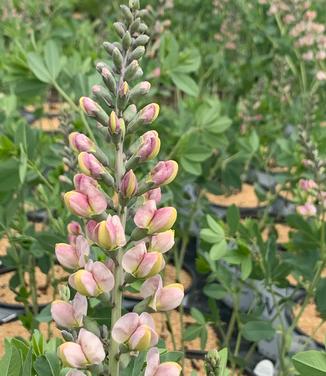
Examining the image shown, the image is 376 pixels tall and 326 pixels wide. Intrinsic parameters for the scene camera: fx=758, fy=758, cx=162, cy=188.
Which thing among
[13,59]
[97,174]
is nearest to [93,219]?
[97,174]

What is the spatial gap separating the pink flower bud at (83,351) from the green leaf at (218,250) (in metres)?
0.88

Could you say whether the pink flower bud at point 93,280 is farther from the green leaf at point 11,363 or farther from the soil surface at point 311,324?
the soil surface at point 311,324

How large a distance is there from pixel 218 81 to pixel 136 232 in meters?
3.34

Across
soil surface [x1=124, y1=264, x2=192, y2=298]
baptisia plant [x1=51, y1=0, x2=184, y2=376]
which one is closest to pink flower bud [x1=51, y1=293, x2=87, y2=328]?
baptisia plant [x1=51, y1=0, x2=184, y2=376]

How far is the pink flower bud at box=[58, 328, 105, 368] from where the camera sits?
0.70 metres

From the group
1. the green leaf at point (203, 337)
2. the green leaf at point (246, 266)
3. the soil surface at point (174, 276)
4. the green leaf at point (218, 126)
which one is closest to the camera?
the green leaf at point (246, 266)

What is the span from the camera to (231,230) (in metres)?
1.66

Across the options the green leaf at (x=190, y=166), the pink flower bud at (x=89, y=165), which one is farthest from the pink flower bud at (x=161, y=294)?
the green leaf at (x=190, y=166)

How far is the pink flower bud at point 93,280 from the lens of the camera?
72cm

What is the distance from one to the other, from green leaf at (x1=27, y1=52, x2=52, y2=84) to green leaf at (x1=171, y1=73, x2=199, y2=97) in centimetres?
39

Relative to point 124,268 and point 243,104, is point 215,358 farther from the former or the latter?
point 243,104

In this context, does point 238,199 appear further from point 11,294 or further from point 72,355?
point 72,355

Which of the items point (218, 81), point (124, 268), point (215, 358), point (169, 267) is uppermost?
point (124, 268)

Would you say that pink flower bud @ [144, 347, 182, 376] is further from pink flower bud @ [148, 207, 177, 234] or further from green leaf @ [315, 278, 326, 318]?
green leaf @ [315, 278, 326, 318]
